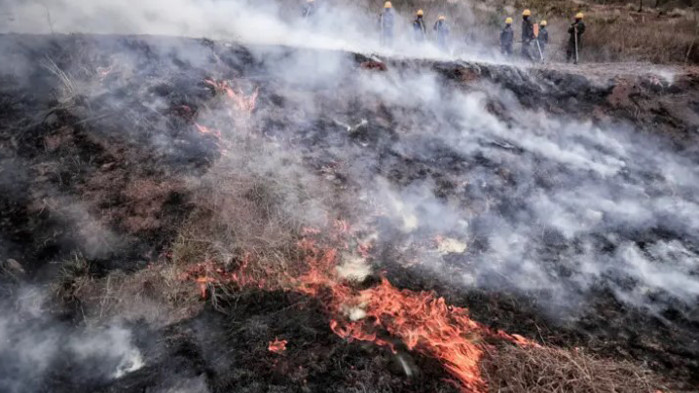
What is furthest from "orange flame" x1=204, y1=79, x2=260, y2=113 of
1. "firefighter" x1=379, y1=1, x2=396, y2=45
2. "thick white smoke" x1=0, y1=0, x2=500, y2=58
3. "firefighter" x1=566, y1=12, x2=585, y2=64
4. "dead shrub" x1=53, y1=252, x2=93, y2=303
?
"firefighter" x1=566, y1=12, x2=585, y2=64

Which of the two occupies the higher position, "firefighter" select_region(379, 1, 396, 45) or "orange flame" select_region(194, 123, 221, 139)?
"firefighter" select_region(379, 1, 396, 45)

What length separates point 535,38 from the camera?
508 inches

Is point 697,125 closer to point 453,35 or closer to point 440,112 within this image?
point 440,112

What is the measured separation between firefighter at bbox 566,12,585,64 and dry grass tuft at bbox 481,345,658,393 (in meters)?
10.9

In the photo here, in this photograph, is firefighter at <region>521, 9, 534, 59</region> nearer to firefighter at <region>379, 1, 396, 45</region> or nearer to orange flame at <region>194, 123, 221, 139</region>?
firefighter at <region>379, 1, 396, 45</region>

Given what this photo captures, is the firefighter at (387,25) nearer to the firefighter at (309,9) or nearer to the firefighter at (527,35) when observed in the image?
the firefighter at (309,9)

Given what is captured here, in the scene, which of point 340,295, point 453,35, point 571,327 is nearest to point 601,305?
point 571,327

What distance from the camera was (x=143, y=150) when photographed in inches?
274

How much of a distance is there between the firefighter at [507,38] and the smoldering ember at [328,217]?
322cm

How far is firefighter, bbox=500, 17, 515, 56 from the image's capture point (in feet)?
42.7

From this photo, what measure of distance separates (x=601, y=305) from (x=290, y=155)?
513cm

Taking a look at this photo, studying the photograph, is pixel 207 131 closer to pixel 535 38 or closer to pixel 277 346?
pixel 277 346

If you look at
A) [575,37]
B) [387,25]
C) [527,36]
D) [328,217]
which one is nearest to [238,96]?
[328,217]

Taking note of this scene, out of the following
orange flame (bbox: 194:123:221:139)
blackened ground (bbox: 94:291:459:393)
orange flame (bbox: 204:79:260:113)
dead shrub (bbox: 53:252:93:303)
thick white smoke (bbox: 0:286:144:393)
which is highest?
orange flame (bbox: 204:79:260:113)
